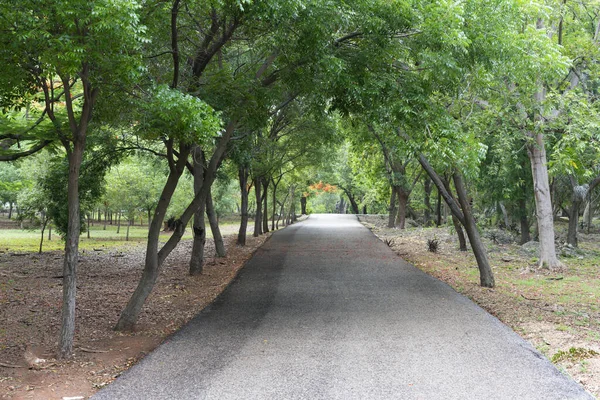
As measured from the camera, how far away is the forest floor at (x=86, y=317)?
5.49 m

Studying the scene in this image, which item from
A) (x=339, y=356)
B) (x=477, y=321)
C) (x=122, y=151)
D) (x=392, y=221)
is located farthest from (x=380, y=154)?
(x=339, y=356)

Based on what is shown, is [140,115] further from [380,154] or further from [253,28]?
[380,154]

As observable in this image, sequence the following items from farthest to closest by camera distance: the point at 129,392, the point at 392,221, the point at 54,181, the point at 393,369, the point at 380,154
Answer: the point at 392,221 < the point at 380,154 < the point at 54,181 < the point at 393,369 < the point at 129,392

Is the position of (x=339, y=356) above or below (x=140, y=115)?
below

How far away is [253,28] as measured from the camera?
7.85 metres

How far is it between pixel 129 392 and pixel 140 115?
4142mm

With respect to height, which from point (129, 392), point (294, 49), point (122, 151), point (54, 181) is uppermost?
point (294, 49)

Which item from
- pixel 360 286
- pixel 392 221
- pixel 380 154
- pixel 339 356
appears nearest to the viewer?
pixel 339 356

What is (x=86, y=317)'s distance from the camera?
8.41m

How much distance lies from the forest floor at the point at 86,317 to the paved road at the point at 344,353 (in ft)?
1.51

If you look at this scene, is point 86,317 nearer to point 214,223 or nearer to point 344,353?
point 344,353

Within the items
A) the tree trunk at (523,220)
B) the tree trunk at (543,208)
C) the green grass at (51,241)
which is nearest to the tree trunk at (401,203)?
the tree trunk at (523,220)

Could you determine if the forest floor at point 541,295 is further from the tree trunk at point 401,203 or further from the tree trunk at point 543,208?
the tree trunk at point 401,203

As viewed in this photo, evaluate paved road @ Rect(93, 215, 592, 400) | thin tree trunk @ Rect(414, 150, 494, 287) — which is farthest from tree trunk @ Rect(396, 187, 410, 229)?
paved road @ Rect(93, 215, 592, 400)
